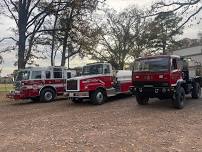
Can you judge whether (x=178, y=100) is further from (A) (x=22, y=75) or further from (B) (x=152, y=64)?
(A) (x=22, y=75)

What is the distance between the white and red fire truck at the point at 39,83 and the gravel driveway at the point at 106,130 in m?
5.15

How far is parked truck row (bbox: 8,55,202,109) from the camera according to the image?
57.6ft

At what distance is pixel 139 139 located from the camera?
11.0 m

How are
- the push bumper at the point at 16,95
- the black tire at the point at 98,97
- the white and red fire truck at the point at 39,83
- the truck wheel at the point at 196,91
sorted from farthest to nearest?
the white and red fire truck at the point at 39,83 → the push bumper at the point at 16,95 → the truck wheel at the point at 196,91 → the black tire at the point at 98,97

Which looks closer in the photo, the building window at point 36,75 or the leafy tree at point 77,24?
the building window at point 36,75

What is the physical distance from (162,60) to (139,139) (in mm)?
7460

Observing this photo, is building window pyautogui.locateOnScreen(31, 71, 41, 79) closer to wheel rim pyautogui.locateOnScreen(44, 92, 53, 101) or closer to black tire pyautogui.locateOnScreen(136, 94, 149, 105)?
wheel rim pyautogui.locateOnScreen(44, 92, 53, 101)

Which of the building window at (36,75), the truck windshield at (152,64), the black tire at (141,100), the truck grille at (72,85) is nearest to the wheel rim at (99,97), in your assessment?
the truck grille at (72,85)

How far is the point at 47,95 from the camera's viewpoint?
953 inches

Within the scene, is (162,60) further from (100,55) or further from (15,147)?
(100,55)

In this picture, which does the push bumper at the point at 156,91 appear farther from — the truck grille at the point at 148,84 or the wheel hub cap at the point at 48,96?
the wheel hub cap at the point at 48,96

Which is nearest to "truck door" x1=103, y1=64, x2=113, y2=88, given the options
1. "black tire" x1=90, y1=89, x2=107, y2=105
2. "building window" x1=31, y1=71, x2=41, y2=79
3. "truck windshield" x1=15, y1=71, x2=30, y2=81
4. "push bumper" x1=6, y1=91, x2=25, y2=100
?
"black tire" x1=90, y1=89, x2=107, y2=105

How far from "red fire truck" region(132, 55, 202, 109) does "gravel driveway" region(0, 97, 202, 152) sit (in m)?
0.71

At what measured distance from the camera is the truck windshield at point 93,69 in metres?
21.6
